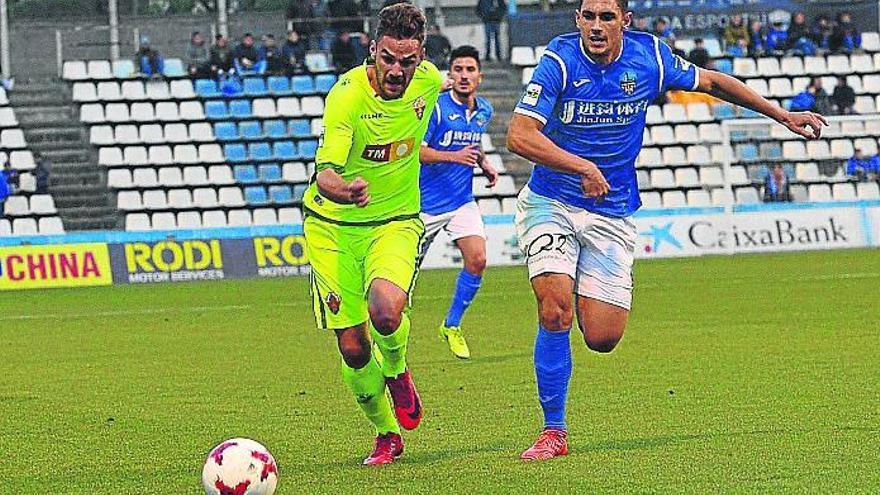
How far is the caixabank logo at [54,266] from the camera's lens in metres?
27.2

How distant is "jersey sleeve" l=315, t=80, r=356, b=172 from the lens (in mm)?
8133

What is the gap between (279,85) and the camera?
34.3m

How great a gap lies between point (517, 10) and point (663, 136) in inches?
198

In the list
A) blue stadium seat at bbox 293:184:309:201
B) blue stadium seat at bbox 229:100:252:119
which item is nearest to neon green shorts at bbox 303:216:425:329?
blue stadium seat at bbox 293:184:309:201

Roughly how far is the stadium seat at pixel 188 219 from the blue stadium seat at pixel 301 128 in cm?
300

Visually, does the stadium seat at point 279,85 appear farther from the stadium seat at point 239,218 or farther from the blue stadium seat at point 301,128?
the stadium seat at point 239,218

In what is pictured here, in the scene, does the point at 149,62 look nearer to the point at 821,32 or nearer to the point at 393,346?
the point at 821,32

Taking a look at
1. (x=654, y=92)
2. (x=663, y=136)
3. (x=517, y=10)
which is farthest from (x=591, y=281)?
Answer: (x=517, y=10)

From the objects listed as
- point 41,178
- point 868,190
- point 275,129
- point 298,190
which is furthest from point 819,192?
point 41,178

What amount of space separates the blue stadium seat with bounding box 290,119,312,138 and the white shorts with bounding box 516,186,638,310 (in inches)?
980

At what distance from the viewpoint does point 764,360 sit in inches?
510

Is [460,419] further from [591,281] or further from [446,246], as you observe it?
[446,246]

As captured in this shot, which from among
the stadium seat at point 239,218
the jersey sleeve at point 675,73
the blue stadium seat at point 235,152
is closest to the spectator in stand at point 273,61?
the blue stadium seat at point 235,152

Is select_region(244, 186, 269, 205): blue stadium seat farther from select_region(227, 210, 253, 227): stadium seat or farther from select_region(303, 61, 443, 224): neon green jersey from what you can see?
select_region(303, 61, 443, 224): neon green jersey
